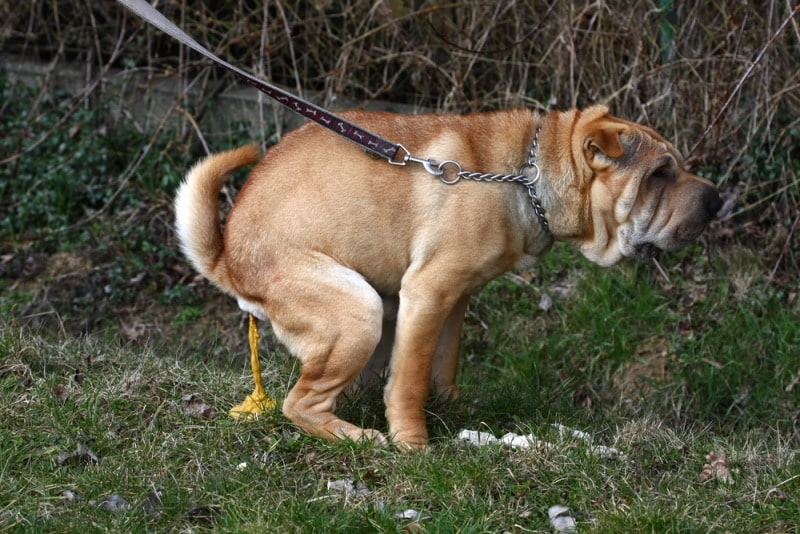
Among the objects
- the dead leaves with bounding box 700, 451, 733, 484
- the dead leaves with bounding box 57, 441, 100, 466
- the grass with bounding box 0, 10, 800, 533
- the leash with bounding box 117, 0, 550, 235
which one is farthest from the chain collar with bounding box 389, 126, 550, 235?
the dead leaves with bounding box 57, 441, 100, 466

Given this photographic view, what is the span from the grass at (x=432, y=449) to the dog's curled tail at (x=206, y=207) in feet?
1.84

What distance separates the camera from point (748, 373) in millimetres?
5594

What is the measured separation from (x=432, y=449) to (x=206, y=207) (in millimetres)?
1349

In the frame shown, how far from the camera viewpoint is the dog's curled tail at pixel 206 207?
4.28m

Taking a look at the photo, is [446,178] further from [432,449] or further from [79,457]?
[79,457]

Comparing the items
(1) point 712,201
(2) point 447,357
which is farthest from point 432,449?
(1) point 712,201

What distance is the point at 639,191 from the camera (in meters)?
4.22

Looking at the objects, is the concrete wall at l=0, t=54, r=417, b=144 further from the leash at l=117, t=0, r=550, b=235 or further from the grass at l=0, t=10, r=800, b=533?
the leash at l=117, t=0, r=550, b=235

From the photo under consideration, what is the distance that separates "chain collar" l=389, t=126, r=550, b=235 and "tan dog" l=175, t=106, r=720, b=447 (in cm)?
2

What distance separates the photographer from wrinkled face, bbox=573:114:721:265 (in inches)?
165

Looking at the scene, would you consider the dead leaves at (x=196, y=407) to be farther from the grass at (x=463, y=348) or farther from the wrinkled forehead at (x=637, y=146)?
the wrinkled forehead at (x=637, y=146)

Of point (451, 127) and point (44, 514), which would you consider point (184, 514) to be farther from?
point (451, 127)

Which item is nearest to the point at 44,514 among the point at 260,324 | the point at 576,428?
the point at 576,428

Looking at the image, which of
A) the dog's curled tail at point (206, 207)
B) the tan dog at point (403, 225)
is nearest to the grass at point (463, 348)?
the tan dog at point (403, 225)
